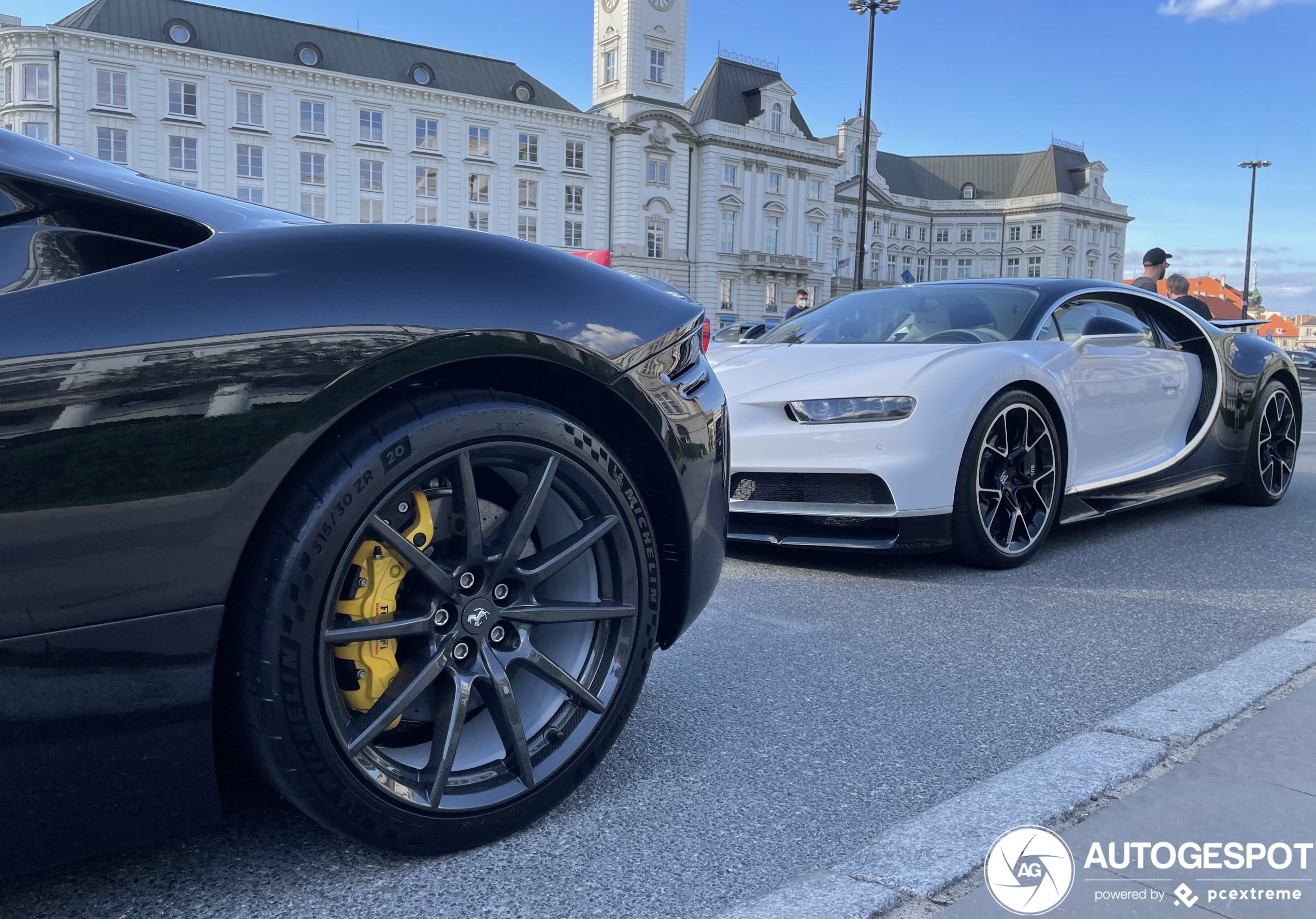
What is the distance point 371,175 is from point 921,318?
1886 inches

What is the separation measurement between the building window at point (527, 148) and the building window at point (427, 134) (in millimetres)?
4251

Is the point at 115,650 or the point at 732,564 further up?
the point at 115,650

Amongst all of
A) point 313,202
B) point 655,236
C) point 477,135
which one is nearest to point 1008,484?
point 313,202

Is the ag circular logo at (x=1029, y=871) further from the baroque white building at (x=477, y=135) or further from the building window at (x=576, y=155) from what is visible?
the building window at (x=576, y=155)

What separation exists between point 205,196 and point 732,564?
115 inches

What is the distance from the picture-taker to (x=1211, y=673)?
2.77 meters

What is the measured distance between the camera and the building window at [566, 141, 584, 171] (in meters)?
53.7

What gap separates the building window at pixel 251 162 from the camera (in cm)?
4522

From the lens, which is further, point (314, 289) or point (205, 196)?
point (205, 196)

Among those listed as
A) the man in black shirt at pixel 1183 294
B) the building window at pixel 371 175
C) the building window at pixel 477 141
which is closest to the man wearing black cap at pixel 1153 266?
the man in black shirt at pixel 1183 294

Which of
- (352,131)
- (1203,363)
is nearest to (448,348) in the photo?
(1203,363)

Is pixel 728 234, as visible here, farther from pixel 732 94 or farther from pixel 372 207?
pixel 372 207

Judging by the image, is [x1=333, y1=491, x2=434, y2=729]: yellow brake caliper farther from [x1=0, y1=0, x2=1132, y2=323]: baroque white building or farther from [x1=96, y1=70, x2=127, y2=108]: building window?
[x1=96, y1=70, x2=127, y2=108]: building window

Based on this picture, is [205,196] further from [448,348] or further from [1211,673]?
[1211,673]
